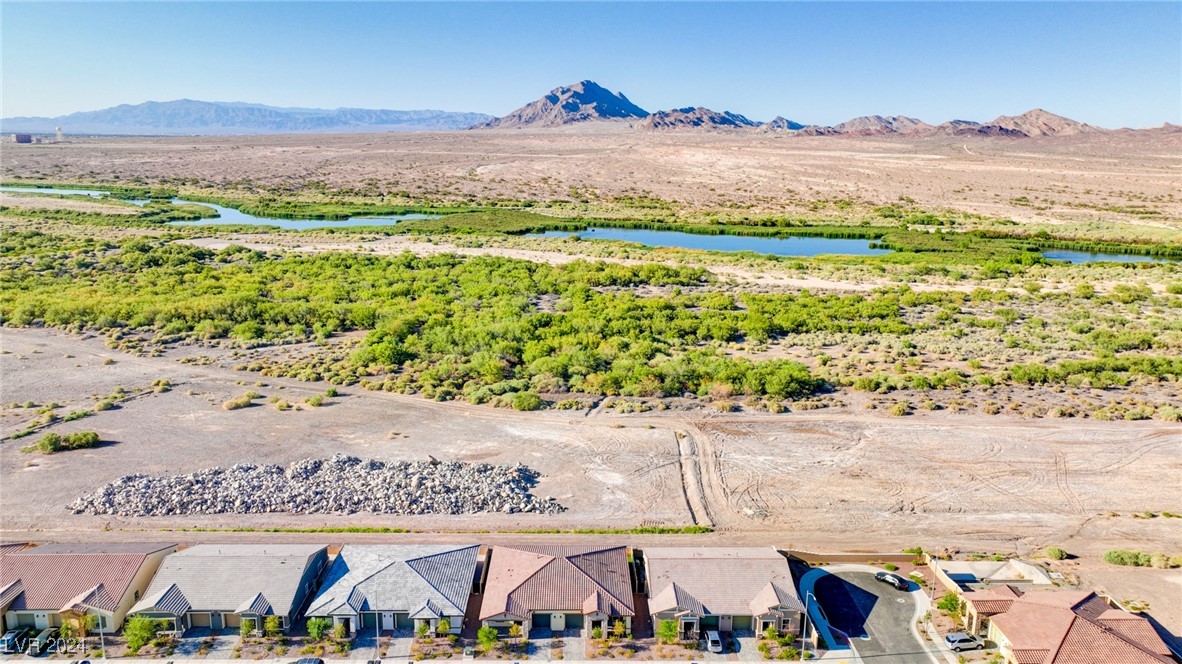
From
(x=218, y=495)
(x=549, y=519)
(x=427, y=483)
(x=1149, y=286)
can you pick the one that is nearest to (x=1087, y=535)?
(x=549, y=519)

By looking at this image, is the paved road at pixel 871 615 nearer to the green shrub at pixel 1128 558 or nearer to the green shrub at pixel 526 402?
the green shrub at pixel 1128 558

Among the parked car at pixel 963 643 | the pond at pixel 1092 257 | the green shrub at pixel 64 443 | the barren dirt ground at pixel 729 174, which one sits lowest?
the parked car at pixel 963 643

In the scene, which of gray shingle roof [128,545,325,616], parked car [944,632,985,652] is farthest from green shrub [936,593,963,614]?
gray shingle roof [128,545,325,616]

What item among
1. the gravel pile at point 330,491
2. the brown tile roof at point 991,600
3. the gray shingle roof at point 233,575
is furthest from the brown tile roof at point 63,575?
the brown tile roof at point 991,600

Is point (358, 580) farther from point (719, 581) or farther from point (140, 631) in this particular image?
point (719, 581)

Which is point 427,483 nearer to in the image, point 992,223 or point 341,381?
point 341,381

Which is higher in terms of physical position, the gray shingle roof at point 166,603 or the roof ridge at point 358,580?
the roof ridge at point 358,580
